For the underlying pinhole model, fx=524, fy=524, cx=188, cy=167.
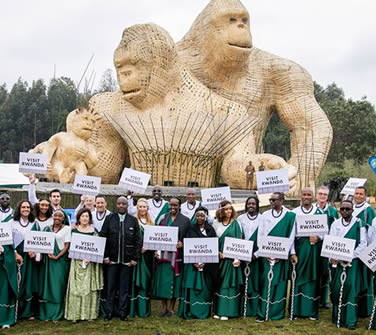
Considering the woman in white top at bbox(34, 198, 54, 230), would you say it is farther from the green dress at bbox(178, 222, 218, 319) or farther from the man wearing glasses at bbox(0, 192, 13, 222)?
the green dress at bbox(178, 222, 218, 319)

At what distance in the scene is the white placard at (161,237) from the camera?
6.70 meters

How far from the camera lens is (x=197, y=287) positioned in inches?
267

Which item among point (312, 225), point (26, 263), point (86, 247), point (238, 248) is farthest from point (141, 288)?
point (312, 225)

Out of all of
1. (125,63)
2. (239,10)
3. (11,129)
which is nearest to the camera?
(125,63)

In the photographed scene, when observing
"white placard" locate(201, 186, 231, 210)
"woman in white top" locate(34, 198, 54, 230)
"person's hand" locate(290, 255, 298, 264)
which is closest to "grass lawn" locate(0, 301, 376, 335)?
"person's hand" locate(290, 255, 298, 264)

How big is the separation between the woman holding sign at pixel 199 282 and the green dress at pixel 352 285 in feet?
5.09

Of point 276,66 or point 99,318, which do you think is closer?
point 99,318

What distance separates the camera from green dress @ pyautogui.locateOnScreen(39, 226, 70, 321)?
21.6 feet

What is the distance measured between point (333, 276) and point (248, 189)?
28.1 feet

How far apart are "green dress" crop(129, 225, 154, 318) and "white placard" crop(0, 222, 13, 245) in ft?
5.33

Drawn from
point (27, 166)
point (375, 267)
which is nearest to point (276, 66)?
point (27, 166)

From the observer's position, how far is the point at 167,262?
702cm

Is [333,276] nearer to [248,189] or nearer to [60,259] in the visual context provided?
[60,259]

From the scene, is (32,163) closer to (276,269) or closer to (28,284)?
(28,284)
